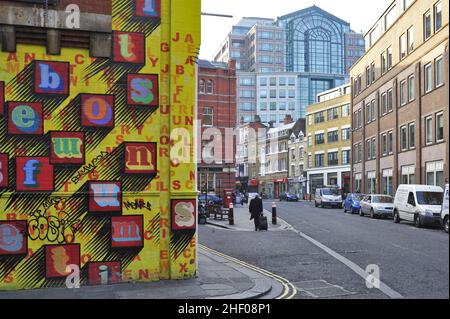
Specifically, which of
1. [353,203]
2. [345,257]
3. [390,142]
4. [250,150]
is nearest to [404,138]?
[390,142]

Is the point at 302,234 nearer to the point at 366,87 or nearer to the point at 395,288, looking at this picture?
the point at 395,288

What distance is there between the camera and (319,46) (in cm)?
14688

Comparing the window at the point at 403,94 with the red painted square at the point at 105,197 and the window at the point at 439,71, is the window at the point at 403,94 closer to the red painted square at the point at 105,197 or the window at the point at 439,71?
the window at the point at 439,71

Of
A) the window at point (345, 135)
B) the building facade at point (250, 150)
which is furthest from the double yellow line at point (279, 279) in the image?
the building facade at point (250, 150)

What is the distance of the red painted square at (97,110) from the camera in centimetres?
974

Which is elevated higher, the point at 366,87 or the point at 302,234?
the point at 366,87

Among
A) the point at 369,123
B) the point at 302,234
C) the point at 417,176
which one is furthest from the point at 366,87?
the point at 302,234

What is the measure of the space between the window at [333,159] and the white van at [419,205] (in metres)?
44.9

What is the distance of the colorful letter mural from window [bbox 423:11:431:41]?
29210mm

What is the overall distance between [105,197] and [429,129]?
99.7 feet

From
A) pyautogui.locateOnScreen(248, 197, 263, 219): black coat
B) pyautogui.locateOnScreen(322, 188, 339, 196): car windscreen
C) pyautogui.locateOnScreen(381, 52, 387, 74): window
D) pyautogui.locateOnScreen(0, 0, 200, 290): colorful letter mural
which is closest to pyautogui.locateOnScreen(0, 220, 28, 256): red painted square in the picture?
pyautogui.locateOnScreen(0, 0, 200, 290): colorful letter mural

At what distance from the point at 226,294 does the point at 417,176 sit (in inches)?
1231
